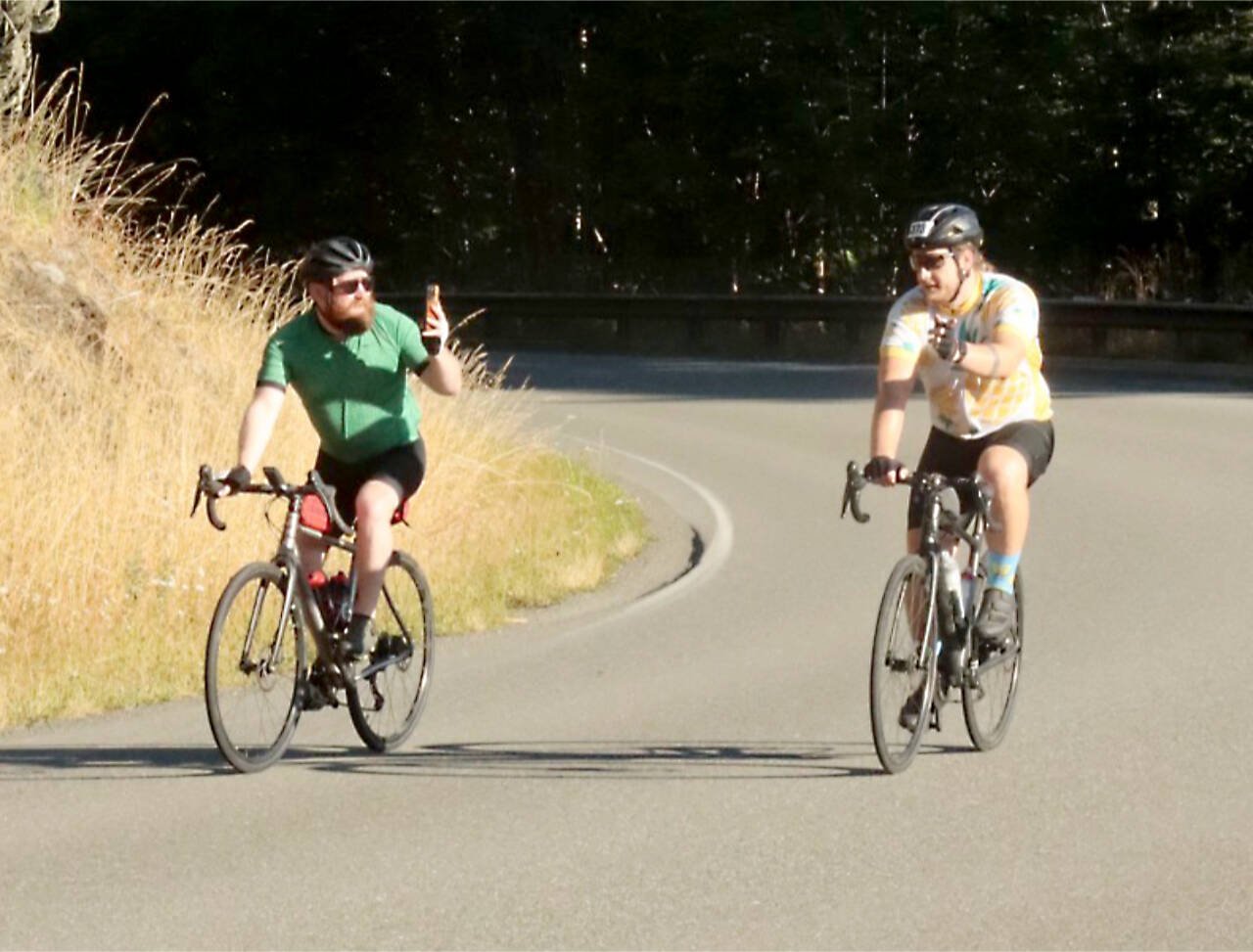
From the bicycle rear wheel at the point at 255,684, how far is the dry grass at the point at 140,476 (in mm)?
1610

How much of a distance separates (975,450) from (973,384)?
0.85ft

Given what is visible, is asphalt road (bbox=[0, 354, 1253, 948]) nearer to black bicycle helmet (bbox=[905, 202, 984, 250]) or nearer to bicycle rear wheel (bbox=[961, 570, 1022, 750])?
bicycle rear wheel (bbox=[961, 570, 1022, 750])

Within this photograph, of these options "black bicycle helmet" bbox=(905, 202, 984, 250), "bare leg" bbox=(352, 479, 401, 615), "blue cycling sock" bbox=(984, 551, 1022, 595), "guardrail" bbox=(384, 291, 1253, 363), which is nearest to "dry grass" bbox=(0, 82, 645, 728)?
"bare leg" bbox=(352, 479, 401, 615)

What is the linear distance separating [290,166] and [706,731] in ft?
128

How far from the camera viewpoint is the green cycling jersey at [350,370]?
907cm

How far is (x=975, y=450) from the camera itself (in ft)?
30.1

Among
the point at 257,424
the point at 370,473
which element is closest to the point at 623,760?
the point at 370,473

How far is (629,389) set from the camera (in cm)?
2933

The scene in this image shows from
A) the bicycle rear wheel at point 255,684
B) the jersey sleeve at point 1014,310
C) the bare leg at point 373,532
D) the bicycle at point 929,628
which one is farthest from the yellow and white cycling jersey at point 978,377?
the bicycle rear wheel at point 255,684

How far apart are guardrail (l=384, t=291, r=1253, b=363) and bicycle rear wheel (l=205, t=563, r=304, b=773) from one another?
20.3m

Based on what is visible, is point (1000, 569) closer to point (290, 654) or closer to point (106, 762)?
point (290, 654)

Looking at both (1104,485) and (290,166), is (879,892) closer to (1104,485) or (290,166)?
(1104,485)

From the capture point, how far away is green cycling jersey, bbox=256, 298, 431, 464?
9.07 meters

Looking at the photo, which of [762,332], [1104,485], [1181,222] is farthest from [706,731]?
[762,332]
